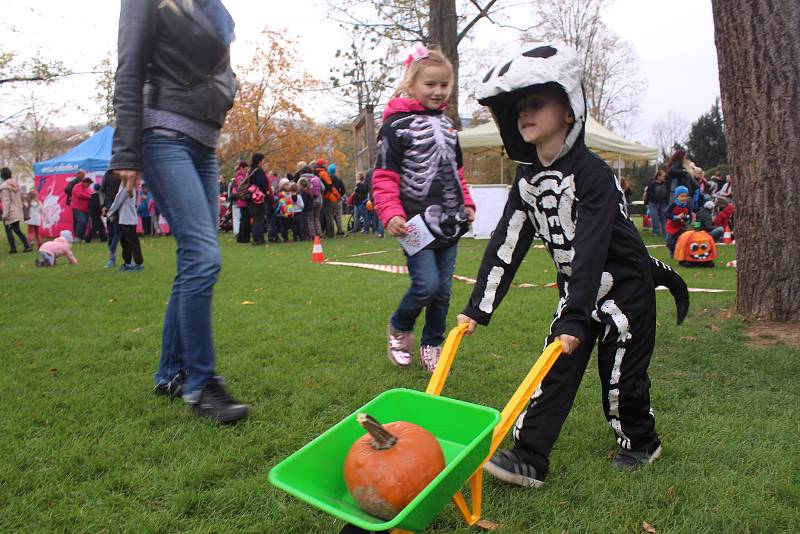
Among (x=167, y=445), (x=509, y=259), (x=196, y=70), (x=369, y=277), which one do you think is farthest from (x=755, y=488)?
(x=369, y=277)

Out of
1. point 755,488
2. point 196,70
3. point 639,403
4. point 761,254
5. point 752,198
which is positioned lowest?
point 755,488

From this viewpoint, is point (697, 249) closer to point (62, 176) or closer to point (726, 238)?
point (726, 238)

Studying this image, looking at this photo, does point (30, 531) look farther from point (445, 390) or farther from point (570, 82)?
point (570, 82)

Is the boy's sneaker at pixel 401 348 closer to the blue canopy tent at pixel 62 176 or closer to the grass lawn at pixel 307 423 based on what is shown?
the grass lawn at pixel 307 423

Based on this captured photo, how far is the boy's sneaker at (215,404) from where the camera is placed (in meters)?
3.06

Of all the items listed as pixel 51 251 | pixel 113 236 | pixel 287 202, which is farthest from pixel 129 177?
pixel 287 202

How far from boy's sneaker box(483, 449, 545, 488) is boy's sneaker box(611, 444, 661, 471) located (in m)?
0.41

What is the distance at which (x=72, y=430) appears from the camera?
3029 millimetres

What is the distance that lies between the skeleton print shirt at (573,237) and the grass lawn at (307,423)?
75cm

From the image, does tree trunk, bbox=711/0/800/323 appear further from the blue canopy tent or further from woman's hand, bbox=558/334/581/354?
the blue canopy tent

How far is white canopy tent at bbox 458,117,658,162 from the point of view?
53.8ft

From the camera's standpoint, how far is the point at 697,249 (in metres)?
10.1

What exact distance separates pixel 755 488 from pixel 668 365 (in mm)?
1817

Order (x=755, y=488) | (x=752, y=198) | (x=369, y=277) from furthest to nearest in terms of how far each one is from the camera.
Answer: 1. (x=369, y=277)
2. (x=752, y=198)
3. (x=755, y=488)
